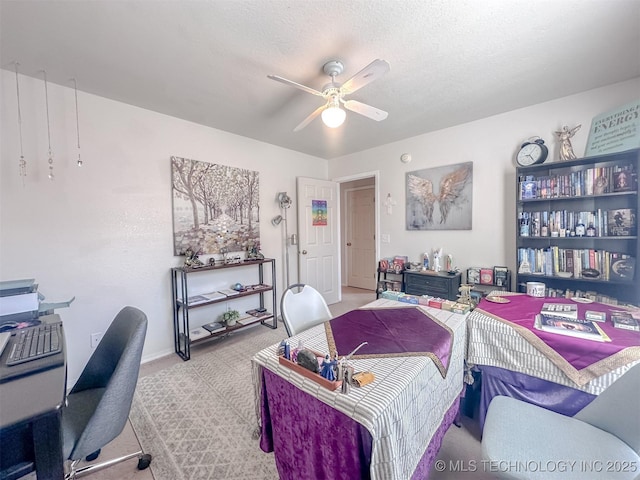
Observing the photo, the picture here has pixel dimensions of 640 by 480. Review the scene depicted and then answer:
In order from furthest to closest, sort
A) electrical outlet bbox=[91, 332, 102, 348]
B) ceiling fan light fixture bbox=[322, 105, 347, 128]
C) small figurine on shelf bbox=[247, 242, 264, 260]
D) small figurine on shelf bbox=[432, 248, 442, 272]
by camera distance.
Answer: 1. small figurine on shelf bbox=[247, 242, 264, 260]
2. small figurine on shelf bbox=[432, 248, 442, 272]
3. electrical outlet bbox=[91, 332, 102, 348]
4. ceiling fan light fixture bbox=[322, 105, 347, 128]

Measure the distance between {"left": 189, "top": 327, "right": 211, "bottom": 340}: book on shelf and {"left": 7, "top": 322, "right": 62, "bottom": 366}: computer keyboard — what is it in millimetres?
1456

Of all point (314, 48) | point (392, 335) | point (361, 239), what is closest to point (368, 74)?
point (314, 48)

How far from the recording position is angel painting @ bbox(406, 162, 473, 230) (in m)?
3.14

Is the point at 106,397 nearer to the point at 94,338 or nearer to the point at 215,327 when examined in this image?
the point at 94,338

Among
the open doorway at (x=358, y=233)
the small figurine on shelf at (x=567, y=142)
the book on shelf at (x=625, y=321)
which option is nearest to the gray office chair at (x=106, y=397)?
the book on shelf at (x=625, y=321)

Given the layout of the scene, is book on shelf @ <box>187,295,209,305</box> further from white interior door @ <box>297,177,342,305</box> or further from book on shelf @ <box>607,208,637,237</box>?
book on shelf @ <box>607,208,637,237</box>

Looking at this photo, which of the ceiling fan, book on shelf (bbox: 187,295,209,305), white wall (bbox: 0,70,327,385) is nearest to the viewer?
the ceiling fan

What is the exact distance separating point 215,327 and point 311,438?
2231 mm

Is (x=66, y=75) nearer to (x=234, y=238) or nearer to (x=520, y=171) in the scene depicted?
(x=234, y=238)

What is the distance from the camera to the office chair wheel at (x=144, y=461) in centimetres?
148

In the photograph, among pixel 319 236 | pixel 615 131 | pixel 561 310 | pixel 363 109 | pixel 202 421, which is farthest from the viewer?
pixel 319 236

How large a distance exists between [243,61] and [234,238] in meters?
1.97

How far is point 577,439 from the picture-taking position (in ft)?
3.48

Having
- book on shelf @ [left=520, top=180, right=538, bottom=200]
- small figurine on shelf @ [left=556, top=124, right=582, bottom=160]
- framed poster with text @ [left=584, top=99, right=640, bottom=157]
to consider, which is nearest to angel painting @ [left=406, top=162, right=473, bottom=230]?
book on shelf @ [left=520, top=180, right=538, bottom=200]
